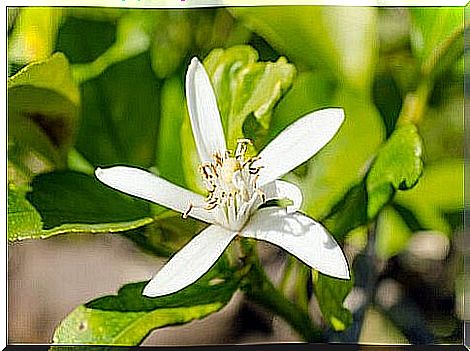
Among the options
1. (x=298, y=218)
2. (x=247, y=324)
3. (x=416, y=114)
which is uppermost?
(x=416, y=114)

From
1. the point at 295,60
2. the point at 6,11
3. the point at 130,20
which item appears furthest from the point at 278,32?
the point at 6,11

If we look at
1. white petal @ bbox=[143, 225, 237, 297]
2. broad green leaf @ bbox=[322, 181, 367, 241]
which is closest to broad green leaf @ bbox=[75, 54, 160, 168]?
white petal @ bbox=[143, 225, 237, 297]

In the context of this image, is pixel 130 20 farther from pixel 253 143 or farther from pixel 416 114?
pixel 416 114

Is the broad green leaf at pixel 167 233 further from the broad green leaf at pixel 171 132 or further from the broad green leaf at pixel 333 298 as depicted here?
the broad green leaf at pixel 333 298

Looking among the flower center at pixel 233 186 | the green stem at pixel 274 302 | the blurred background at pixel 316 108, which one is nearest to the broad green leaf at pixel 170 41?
the blurred background at pixel 316 108

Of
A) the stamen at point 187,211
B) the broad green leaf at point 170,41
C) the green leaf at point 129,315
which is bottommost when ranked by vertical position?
the green leaf at point 129,315

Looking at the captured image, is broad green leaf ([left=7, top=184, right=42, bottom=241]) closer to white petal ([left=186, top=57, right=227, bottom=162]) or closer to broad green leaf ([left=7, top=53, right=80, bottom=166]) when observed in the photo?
broad green leaf ([left=7, top=53, right=80, bottom=166])

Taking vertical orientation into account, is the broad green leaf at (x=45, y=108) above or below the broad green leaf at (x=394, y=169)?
above
